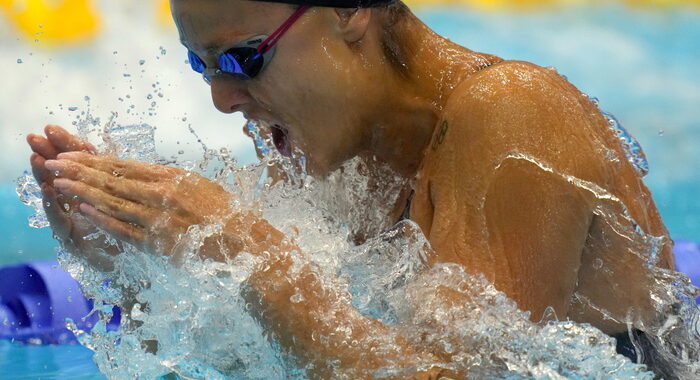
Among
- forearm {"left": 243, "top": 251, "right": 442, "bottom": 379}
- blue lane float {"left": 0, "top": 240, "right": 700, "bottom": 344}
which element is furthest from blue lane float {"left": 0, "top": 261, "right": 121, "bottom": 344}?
forearm {"left": 243, "top": 251, "right": 442, "bottom": 379}

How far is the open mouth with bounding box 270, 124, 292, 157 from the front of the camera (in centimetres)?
185

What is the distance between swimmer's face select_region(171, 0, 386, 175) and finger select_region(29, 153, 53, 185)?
1.16 ft

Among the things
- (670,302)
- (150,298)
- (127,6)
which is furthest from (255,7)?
(127,6)

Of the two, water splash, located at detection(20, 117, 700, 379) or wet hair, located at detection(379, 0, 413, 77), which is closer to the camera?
water splash, located at detection(20, 117, 700, 379)

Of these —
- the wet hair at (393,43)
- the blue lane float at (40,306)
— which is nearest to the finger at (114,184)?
the wet hair at (393,43)

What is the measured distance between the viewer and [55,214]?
1.83 metres

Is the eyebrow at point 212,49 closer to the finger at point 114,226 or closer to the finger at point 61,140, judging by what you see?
the finger at point 61,140

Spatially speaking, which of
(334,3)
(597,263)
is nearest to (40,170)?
(334,3)

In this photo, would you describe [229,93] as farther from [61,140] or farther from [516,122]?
[516,122]

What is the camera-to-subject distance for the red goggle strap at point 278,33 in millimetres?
1706

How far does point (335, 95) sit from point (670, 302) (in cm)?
76

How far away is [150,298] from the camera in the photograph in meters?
1.76

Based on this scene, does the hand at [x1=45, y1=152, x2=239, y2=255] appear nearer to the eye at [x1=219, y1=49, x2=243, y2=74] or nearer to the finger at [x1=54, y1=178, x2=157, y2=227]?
the finger at [x1=54, y1=178, x2=157, y2=227]

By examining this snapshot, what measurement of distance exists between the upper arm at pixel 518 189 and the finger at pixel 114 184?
0.48m
